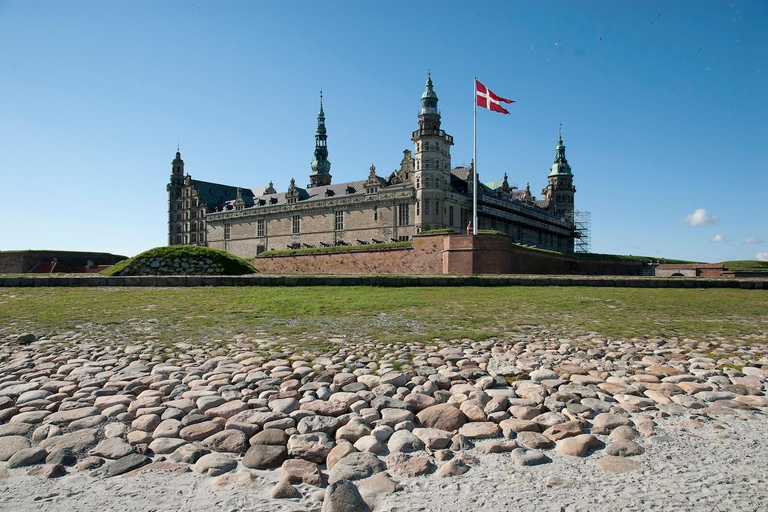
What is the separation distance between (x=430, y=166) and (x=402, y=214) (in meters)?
6.36

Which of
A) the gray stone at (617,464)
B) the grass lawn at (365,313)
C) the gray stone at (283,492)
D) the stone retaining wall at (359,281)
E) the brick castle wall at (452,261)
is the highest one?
the brick castle wall at (452,261)

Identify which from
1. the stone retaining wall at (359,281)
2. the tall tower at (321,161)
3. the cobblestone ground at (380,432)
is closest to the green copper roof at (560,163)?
the tall tower at (321,161)

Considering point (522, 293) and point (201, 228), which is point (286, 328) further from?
point (201, 228)

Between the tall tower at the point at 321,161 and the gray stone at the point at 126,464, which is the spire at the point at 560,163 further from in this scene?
the gray stone at the point at 126,464

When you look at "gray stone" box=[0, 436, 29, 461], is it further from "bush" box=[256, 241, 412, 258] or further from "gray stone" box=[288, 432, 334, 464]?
"bush" box=[256, 241, 412, 258]

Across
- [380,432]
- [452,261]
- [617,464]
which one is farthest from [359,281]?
[452,261]

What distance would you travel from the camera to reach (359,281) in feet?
49.5

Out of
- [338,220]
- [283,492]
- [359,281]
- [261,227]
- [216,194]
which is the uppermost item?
[216,194]

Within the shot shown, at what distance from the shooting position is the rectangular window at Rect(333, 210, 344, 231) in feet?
201

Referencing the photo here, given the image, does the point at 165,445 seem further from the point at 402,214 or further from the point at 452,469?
the point at 402,214

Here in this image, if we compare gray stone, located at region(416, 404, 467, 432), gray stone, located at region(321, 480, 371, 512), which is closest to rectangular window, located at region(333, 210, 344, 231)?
gray stone, located at region(416, 404, 467, 432)

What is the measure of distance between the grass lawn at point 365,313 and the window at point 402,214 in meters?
41.8

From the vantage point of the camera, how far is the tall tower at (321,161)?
86938mm

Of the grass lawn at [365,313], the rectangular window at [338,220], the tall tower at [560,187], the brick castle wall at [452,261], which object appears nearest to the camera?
the grass lawn at [365,313]
